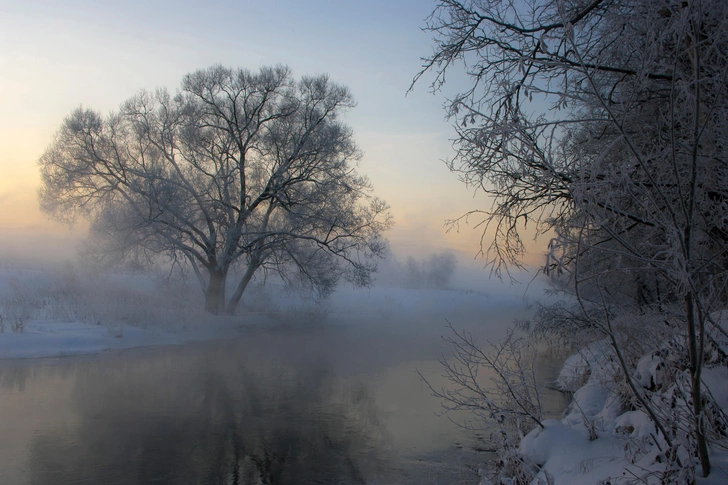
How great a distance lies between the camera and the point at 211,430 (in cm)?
760

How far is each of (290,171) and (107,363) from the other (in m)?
11.3

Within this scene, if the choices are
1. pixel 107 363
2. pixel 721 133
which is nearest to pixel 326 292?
pixel 107 363

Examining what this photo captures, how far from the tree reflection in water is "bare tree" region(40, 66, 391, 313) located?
873 centimetres

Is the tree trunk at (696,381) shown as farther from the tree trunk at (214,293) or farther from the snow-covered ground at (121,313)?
the tree trunk at (214,293)

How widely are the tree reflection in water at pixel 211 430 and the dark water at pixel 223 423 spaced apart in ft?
0.07

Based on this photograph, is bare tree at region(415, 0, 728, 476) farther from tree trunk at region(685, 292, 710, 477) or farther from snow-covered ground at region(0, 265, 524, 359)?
snow-covered ground at region(0, 265, 524, 359)

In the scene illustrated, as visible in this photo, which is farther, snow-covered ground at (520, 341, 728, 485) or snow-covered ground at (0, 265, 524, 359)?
snow-covered ground at (0, 265, 524, 359)

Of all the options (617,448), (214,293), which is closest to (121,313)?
(214,293)

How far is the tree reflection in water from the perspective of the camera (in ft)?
19.6

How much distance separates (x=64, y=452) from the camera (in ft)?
21.0

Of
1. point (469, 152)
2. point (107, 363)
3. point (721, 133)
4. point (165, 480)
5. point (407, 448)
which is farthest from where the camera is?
point (107, 363)

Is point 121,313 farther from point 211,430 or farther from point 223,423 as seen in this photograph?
point 211,430

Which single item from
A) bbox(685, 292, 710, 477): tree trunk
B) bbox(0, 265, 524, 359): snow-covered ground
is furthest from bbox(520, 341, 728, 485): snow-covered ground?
bbox(0, 265, 524, 359): snow-covered ground

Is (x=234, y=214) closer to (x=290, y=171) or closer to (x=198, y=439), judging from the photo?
(x=290, y=171)
